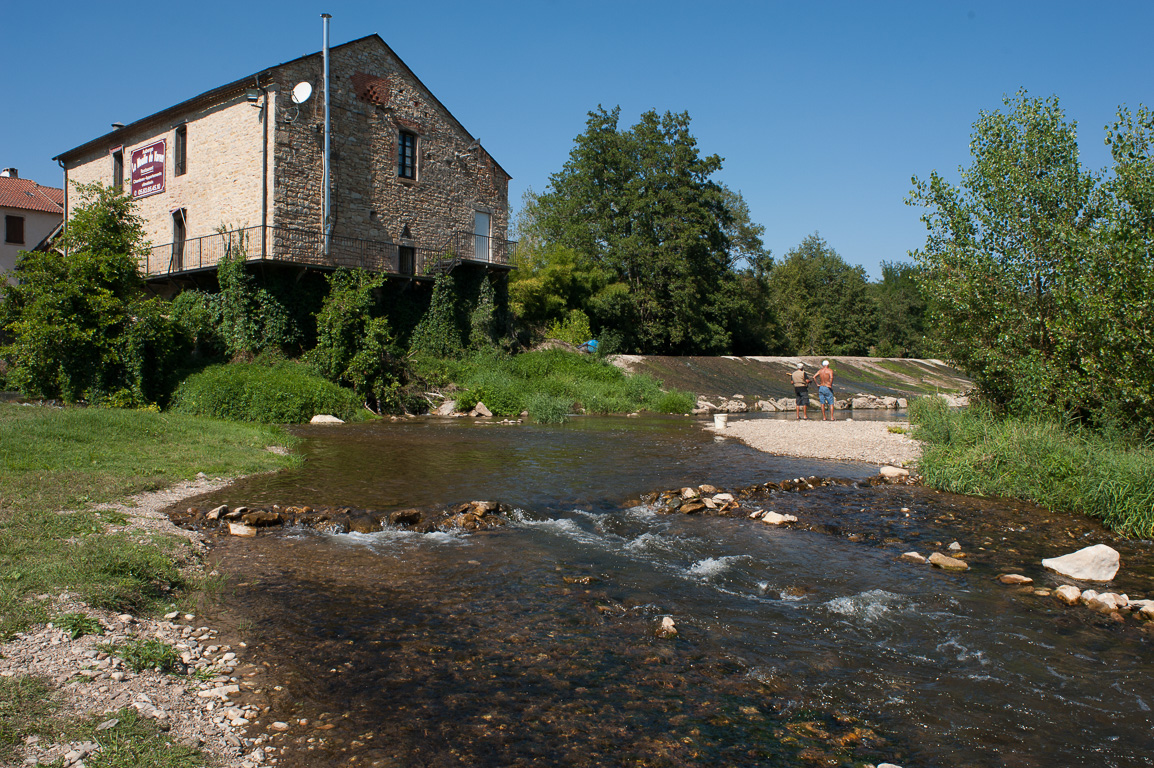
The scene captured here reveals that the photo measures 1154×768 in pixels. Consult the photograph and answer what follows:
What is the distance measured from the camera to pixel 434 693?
476 centimetres

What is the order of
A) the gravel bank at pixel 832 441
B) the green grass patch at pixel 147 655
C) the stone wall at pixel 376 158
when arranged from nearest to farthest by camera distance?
the green grass patch at pixel 147 655
the gravel bank at pixel 832 441
the stone wall at pixel 376 158

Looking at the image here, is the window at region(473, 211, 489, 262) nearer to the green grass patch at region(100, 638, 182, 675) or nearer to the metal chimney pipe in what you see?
the metal chimney pipe

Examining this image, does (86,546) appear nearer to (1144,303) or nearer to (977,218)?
(1144,303)

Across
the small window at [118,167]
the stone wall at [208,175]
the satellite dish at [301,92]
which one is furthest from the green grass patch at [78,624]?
the small window at [118,167]

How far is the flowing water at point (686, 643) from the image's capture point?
4.31m

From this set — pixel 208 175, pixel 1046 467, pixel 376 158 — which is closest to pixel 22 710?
pixel 1046 467

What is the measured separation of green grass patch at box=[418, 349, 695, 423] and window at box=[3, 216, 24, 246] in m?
37.4

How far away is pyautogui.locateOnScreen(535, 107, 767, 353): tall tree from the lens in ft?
144

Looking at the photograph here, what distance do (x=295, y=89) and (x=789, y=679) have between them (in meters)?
26.0

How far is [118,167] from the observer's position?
104ft

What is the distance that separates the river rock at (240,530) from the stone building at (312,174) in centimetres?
1783

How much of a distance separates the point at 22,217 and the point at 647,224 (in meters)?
41.0

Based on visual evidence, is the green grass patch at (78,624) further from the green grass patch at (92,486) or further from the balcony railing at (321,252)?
the balcony railing at (321,252)

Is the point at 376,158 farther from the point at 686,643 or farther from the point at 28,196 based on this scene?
the point at 28,196
